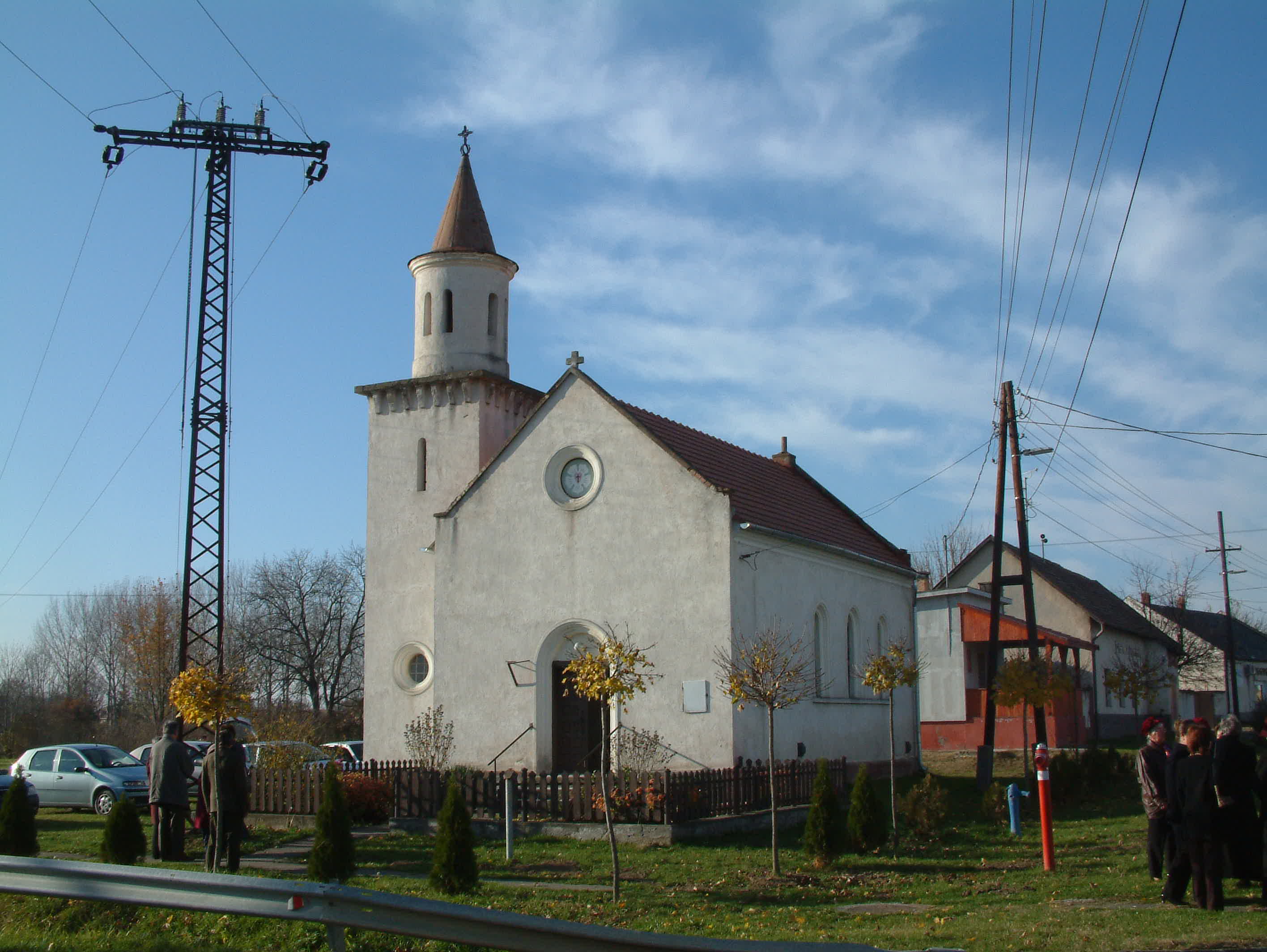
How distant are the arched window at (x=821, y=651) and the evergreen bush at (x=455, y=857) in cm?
1373

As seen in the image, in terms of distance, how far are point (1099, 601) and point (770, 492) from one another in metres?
30.8

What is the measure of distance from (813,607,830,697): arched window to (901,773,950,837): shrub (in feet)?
22.5

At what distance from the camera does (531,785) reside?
20.4 metres

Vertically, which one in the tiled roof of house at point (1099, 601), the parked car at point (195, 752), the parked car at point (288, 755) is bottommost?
the parked car at point (195, 752)

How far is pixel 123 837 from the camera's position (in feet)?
49.8

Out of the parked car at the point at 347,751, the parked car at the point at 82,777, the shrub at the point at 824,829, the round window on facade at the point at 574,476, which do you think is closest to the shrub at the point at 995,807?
the shrub at the point at 824,829

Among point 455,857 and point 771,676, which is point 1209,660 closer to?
point 771,676

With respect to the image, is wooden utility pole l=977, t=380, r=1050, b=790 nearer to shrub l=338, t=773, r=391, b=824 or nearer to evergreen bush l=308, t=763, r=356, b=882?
shrub l=338, t=773, r=391, b=824

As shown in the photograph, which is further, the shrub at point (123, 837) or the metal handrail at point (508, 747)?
the metal handrail at point (508, 747)

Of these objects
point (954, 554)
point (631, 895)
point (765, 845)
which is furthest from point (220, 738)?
point (954, 554)

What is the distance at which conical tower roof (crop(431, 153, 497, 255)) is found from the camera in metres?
29.4

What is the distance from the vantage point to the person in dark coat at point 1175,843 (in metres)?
11.6

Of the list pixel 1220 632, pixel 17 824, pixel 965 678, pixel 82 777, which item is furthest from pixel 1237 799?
pixel 1220 632

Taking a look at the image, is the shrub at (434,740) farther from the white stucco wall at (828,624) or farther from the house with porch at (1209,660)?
the house with porch at (1209,660)
